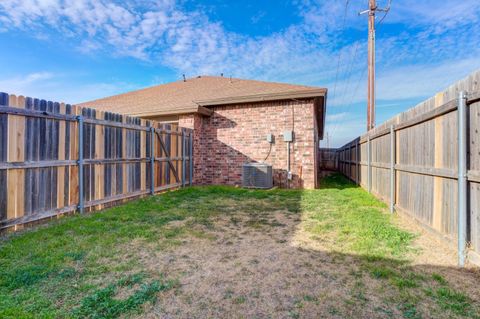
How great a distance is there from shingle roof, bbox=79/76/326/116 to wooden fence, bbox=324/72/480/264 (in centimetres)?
407

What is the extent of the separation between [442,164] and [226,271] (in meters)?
3.05

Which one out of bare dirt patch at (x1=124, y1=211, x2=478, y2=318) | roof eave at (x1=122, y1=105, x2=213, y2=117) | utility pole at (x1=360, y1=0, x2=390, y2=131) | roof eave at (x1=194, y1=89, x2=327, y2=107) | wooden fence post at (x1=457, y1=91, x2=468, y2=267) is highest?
utility pole at (x1=360, y1=0, x2=390, y2=131)

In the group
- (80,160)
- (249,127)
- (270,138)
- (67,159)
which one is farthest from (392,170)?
(67,159)

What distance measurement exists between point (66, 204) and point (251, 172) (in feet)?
17.5

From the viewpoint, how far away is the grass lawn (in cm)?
199

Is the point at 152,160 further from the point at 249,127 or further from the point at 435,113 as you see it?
the point at 435,113

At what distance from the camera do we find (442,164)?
3311 mm

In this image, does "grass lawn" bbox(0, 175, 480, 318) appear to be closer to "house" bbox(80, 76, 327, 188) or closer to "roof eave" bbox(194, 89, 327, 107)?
"house" bbox(80, 76, 327, 188)

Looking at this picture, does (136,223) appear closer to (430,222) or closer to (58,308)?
(58,308)

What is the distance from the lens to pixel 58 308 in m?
1.97

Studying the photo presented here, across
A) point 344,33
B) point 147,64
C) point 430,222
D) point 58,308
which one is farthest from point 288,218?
point 344,33

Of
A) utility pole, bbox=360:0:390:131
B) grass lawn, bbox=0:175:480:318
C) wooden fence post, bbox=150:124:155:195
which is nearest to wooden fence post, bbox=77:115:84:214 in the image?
grass lawn, bbox=0:175:480:318

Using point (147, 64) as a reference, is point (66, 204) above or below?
below

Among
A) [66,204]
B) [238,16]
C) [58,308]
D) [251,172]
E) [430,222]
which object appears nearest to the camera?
[58,308]
